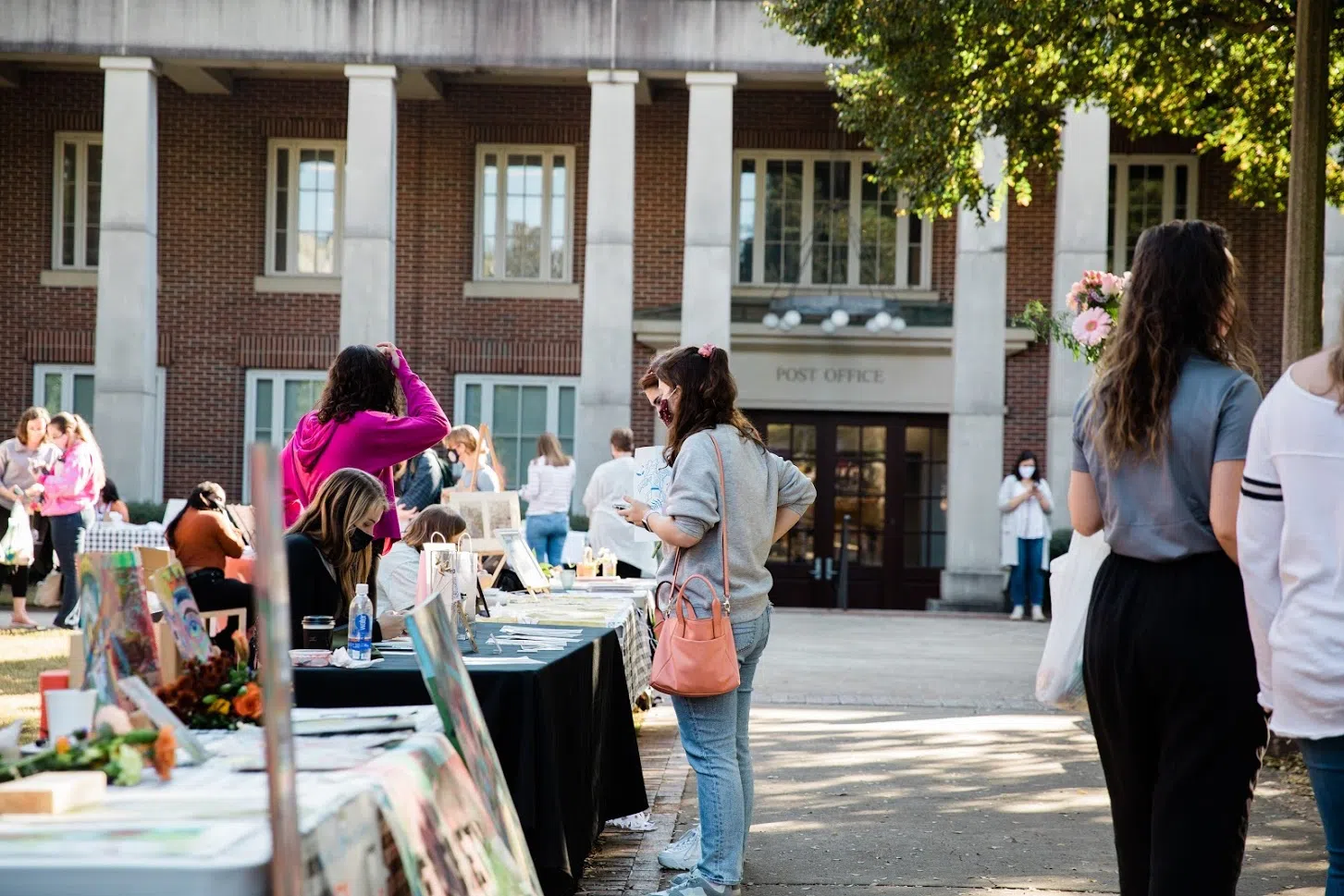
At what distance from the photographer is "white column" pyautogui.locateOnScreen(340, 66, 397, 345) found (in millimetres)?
18000

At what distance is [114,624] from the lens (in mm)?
3287

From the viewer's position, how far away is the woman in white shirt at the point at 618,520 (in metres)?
12.7

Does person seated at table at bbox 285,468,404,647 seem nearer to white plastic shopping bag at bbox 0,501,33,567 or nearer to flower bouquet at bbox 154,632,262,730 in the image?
flower bouquet at bbox 154,632,262,730

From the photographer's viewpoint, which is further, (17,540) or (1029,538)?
(1029,538)

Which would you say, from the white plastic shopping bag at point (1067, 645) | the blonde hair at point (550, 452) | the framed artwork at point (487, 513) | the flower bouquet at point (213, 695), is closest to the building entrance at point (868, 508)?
the blonde hair at point (550, 452)

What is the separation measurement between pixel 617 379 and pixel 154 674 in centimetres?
1460

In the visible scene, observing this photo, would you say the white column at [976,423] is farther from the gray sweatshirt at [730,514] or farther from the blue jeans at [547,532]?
the gray sweatshirt at [730,514]

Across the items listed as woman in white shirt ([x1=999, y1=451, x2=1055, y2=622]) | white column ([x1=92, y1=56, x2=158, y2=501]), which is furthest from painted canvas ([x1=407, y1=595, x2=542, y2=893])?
white column ([x1=92, y1=56, x2=158, y2=501])

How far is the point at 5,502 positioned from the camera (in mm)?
12969

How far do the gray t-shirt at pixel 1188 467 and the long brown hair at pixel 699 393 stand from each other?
179cm

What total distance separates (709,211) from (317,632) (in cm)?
1384

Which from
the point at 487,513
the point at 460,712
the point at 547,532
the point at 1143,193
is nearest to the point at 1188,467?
the point at 460,712

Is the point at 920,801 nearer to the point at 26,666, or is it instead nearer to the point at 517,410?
the point at 26,666

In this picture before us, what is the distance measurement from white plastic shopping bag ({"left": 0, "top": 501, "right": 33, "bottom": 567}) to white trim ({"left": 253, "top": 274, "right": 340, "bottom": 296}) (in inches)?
340
